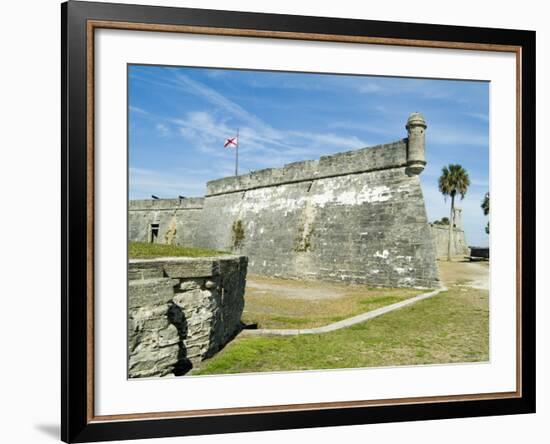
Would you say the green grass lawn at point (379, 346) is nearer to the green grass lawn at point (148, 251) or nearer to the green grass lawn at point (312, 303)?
the green grass lawn at point (312, 303)

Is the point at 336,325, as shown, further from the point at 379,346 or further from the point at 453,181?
the point at 453,181

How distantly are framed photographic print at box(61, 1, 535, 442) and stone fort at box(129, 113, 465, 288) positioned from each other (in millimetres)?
1278

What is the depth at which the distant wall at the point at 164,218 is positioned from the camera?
386 centimetres

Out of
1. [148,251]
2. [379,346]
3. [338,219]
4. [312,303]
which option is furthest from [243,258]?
[338,219]

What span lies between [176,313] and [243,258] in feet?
5.63

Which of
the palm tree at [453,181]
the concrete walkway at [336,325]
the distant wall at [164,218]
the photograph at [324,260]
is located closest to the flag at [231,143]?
the photograph at [324,260]

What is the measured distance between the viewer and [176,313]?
418cm

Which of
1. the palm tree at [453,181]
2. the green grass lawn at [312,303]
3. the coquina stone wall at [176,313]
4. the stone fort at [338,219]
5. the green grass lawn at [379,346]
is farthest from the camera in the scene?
the stone fort at [338,219]

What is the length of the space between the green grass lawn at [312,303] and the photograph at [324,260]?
0.11 ft

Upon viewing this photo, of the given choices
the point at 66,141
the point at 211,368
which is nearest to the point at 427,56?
the point at 66,141

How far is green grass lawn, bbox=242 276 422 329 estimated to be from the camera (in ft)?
18.0

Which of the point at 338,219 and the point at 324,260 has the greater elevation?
the point at 338,219

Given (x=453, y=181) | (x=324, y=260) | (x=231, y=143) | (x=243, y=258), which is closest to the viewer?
(x=243, y=258)

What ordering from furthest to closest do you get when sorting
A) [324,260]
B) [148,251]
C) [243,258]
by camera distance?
[324,260], [243,258], [148,251]
